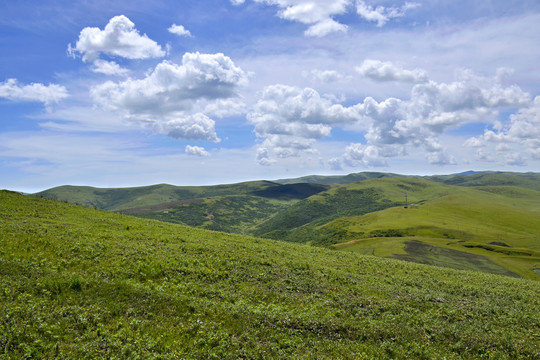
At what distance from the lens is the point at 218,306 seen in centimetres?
1880

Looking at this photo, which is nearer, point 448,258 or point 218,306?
point 218,306

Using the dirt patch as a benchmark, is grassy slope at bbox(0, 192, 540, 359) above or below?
above

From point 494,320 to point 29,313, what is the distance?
31.1m

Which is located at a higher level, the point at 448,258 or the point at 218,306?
the point at 218,306

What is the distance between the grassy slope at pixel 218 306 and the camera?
1434cm

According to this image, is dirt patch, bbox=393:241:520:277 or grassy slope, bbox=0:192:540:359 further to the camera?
dirt patch, bbox=393:241:520:277

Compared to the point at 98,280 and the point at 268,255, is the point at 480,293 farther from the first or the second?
the point at 98,280

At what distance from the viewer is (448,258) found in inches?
3679

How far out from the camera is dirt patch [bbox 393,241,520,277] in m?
83.0

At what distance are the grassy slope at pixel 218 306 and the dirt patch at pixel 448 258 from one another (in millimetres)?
54930

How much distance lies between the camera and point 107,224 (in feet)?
128

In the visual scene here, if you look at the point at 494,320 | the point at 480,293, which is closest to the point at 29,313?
the point at 494,320

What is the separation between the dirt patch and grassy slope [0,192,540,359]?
54.9 metres

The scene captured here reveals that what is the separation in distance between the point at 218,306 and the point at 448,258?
97169 millimetres
